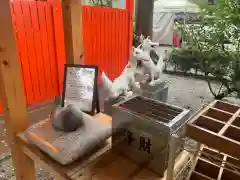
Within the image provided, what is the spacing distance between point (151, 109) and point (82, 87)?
0.39 m

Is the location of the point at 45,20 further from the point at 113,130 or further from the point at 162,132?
the point at 162,132

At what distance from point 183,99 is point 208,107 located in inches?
80.8

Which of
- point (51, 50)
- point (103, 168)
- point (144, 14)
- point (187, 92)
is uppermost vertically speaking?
point (144, 14)

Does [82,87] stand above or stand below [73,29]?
below

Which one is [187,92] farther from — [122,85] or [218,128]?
[218,128]

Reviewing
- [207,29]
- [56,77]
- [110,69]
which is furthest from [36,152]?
[110,69]

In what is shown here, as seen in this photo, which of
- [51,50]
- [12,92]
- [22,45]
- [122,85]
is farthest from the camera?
[51,50]

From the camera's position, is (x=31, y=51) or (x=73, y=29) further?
(x=31, y=51)

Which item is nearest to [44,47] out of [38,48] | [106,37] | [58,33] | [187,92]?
[38,48]

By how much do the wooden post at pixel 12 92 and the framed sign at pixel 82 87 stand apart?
7.5 inches

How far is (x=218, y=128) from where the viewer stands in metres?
0.52

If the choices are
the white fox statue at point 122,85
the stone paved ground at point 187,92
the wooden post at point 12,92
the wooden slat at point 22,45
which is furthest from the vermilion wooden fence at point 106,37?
the wooden post at point 12,92

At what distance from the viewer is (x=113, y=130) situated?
29.7 inches

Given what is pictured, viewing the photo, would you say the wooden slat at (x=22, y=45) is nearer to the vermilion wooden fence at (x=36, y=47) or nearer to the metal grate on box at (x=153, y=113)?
the vermilion wooden fence at (x=36, y=47)
